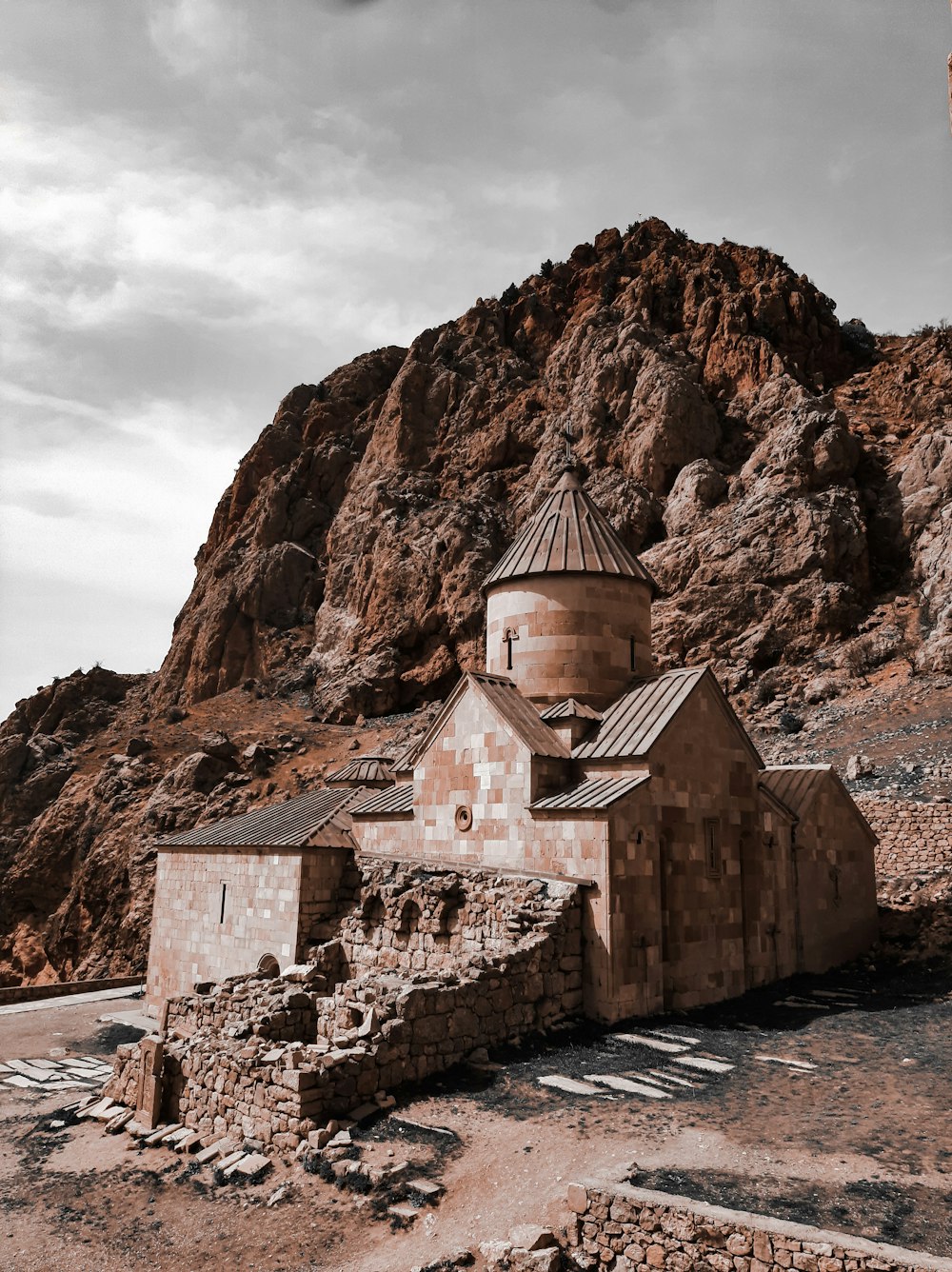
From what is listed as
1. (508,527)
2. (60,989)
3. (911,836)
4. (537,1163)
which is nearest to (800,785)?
(911,836)

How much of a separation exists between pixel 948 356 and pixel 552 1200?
46.3 meters

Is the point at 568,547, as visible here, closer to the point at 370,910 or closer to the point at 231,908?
the point at 370,910

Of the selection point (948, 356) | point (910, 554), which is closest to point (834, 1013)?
point (910, 554)

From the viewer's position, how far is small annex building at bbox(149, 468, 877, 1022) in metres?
12.0

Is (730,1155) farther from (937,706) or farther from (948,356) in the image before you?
(948,356)

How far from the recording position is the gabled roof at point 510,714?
43.4 feet

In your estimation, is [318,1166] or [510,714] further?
[510,714]

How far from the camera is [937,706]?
26.3 m

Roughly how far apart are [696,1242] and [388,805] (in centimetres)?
1037

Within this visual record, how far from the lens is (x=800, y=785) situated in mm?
16172

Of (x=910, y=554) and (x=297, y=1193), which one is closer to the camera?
(x=297, y=1193)

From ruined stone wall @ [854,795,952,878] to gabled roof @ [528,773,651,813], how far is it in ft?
32.4

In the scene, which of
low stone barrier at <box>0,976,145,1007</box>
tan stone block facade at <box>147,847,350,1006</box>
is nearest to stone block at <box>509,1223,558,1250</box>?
tan stone block facade at <box>147,847,350,1006</box>

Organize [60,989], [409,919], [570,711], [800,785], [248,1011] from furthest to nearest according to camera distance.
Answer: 1. [60,989]
2. [800,785]
3. [570,711]
4. [409,919]
5. [248,1011]
